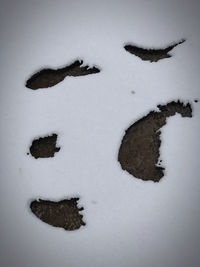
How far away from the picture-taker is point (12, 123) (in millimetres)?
1183


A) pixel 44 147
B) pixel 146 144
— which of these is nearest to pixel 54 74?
pixel 44 147

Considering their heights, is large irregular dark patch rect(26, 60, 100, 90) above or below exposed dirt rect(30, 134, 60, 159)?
above

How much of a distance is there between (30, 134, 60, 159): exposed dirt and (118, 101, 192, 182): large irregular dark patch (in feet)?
0.72

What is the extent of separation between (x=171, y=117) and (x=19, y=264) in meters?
0.65

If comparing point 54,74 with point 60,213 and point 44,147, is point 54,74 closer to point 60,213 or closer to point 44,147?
→ point 44,147

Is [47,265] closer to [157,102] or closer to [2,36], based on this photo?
[157,102]

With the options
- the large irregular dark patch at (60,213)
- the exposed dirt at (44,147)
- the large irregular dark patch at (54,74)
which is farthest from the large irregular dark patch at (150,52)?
the large irregular dark patch at (60,213)

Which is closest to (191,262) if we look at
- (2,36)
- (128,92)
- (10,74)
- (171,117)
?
(171,117)

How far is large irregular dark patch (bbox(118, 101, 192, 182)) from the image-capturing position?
1.07 metres

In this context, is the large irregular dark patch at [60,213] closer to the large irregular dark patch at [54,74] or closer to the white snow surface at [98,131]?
the white snow surface at [98,131]

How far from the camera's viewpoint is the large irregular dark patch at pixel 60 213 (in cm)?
104

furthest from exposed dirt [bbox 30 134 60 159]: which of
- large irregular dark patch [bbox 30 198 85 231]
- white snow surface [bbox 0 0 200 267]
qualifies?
large irregular dark patch [bbox 30 198 85 231]

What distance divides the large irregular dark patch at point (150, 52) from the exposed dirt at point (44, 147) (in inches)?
16.2

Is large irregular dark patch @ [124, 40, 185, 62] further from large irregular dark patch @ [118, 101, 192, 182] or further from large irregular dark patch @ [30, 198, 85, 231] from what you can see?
large irregular dark patch @ [30, 198, 85, 231]
